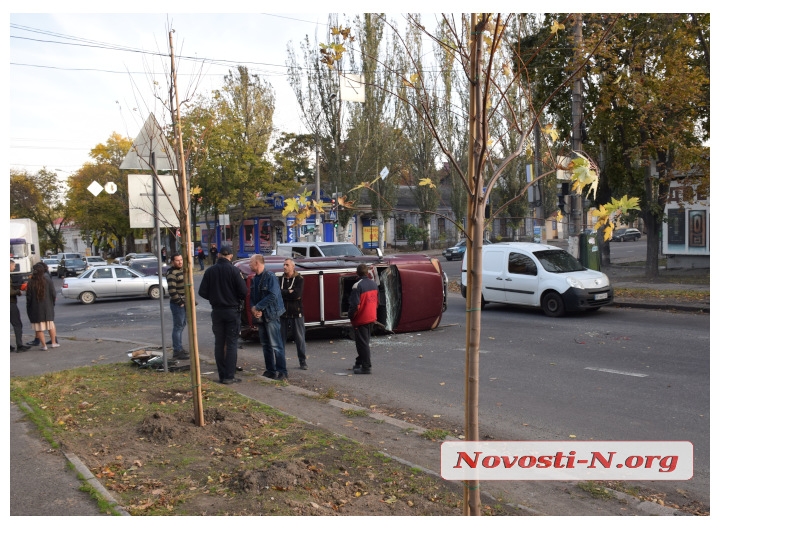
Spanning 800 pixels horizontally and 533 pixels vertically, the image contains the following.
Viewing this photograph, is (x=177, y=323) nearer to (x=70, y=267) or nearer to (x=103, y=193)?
(x=70, y=267)

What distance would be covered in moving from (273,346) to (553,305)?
8275 millimetres

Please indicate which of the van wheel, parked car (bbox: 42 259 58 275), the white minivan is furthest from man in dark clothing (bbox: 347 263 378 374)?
parked car (bbox: 42 259 58 275)

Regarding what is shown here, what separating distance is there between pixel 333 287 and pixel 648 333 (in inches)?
234

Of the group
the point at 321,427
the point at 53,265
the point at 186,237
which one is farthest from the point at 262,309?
Result: the point at 53,265

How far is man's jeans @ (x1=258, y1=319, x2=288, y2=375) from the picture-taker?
945cm

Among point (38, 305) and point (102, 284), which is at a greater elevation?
point (38, 305)

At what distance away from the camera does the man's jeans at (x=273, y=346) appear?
31.0 ft

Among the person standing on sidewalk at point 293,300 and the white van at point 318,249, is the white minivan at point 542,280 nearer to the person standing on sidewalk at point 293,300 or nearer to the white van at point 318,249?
the person standing on sidewalk at point 293,300

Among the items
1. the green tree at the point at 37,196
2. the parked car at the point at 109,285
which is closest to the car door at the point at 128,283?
the parked car at the point at 109,285

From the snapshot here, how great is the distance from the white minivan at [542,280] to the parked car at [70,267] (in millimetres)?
37320

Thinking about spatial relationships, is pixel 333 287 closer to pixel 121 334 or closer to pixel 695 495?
pixel 121 334

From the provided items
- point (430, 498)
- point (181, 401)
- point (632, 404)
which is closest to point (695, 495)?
point (430, 498)

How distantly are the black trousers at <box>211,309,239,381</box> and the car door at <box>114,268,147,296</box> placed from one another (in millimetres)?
17081

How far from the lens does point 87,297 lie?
24172 mm
